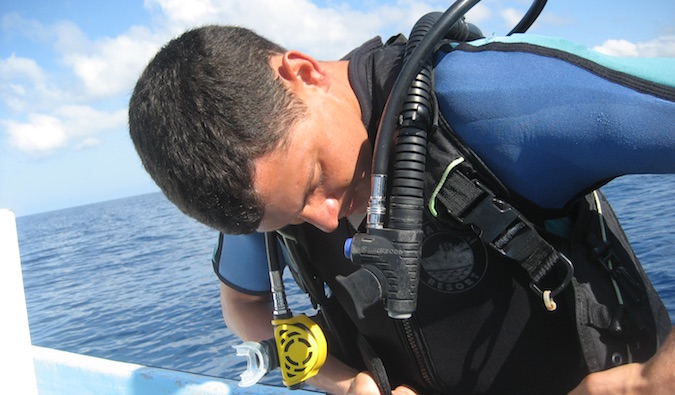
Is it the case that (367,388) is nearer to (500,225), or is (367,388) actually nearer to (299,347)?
(299,347)

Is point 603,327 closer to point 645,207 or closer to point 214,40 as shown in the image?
point 214,40

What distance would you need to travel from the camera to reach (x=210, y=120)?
3.65 ft

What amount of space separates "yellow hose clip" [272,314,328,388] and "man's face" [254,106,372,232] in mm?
439

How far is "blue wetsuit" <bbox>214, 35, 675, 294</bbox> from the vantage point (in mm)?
969

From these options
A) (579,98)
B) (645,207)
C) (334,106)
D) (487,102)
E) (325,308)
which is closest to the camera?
(579,98)

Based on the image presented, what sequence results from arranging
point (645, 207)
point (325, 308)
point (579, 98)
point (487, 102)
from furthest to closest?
point (645, 207) < point (325, 308) < point (487, 102) < point (579, 98)

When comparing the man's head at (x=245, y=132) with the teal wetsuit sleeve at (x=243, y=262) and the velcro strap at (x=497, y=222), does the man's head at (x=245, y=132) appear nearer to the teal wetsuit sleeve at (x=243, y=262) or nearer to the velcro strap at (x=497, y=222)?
the velcro strap at (x=497, y=222)

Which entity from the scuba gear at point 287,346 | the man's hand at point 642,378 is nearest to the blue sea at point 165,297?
the scuba gear at point 287,346

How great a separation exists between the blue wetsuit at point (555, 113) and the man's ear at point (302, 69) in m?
0.27

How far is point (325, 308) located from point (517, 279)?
58cm

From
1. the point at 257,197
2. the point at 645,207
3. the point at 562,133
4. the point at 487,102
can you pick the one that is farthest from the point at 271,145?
the point at 645,207

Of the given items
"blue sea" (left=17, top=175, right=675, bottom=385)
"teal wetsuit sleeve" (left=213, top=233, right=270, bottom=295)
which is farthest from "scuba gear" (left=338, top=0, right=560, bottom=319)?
"blue sea" (left=17, top=175, right=675, bottom=385)

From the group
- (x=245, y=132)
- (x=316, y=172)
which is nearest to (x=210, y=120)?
(x=245, y=132)

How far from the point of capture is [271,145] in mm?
1153
